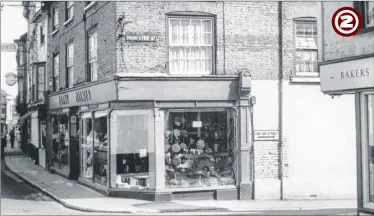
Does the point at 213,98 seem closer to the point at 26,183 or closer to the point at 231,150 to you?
the point at 231,150

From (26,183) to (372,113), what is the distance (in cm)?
1276

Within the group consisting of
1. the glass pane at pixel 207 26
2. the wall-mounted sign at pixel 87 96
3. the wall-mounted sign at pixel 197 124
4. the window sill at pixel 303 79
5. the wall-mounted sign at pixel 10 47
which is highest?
the wall-mounted sign at pixel 10 47

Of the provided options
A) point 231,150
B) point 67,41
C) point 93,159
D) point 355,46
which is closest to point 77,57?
point 67,41

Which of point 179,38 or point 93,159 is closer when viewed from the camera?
point 179,38

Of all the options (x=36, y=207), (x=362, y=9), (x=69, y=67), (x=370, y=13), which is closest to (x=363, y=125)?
(x=370, y=13)

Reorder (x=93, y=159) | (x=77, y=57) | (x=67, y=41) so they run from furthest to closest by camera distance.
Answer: (x=67, y=41) → (x=77, y=57) → (x=93, y=159)

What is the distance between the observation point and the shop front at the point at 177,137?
14.3 meters

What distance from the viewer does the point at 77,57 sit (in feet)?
60.8

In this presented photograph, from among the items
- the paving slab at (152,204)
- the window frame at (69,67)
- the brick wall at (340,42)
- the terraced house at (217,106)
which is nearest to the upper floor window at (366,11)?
the brick wall at (340,42)

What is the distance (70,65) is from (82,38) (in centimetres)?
212

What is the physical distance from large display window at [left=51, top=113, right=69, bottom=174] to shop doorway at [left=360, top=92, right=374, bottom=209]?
39.5ft

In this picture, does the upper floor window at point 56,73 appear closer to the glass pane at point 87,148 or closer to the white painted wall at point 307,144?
the glass pane at point 87,148

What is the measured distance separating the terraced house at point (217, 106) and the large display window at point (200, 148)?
0.09ft

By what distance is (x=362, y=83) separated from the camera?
10.6m
